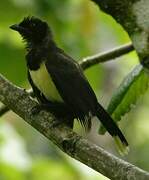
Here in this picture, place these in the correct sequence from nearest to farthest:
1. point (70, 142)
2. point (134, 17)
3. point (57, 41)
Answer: point (134, 17) → point (70, 142) → point (57, 41)

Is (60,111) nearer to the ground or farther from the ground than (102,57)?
farther from the ground

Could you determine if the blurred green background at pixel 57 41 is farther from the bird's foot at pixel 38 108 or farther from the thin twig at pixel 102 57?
the bird's foot at pixel 38 108

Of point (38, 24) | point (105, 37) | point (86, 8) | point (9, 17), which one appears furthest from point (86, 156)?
point (105, 37)

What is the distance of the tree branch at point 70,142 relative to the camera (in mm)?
2631

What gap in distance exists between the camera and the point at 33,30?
12.6 feet

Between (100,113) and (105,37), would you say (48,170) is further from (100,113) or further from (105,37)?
(105,37)

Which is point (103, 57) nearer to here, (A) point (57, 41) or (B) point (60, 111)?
(B) point (60, 111)

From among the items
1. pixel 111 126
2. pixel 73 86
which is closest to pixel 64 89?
pixel 73 86

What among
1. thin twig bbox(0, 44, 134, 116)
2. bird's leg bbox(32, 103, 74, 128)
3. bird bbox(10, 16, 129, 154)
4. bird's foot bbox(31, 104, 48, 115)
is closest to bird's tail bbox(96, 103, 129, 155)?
bird bbox(10, 16, 129, 154)

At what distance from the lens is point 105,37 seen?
5965 millimetres

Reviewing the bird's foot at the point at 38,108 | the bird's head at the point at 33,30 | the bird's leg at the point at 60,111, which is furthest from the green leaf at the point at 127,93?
the bird's head at the point at 33,30

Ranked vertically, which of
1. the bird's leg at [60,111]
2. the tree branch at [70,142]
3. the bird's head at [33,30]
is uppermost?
the tree branch at [70,142]

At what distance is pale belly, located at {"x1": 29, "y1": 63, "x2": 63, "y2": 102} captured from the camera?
3.56 m

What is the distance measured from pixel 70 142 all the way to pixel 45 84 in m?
0.73
